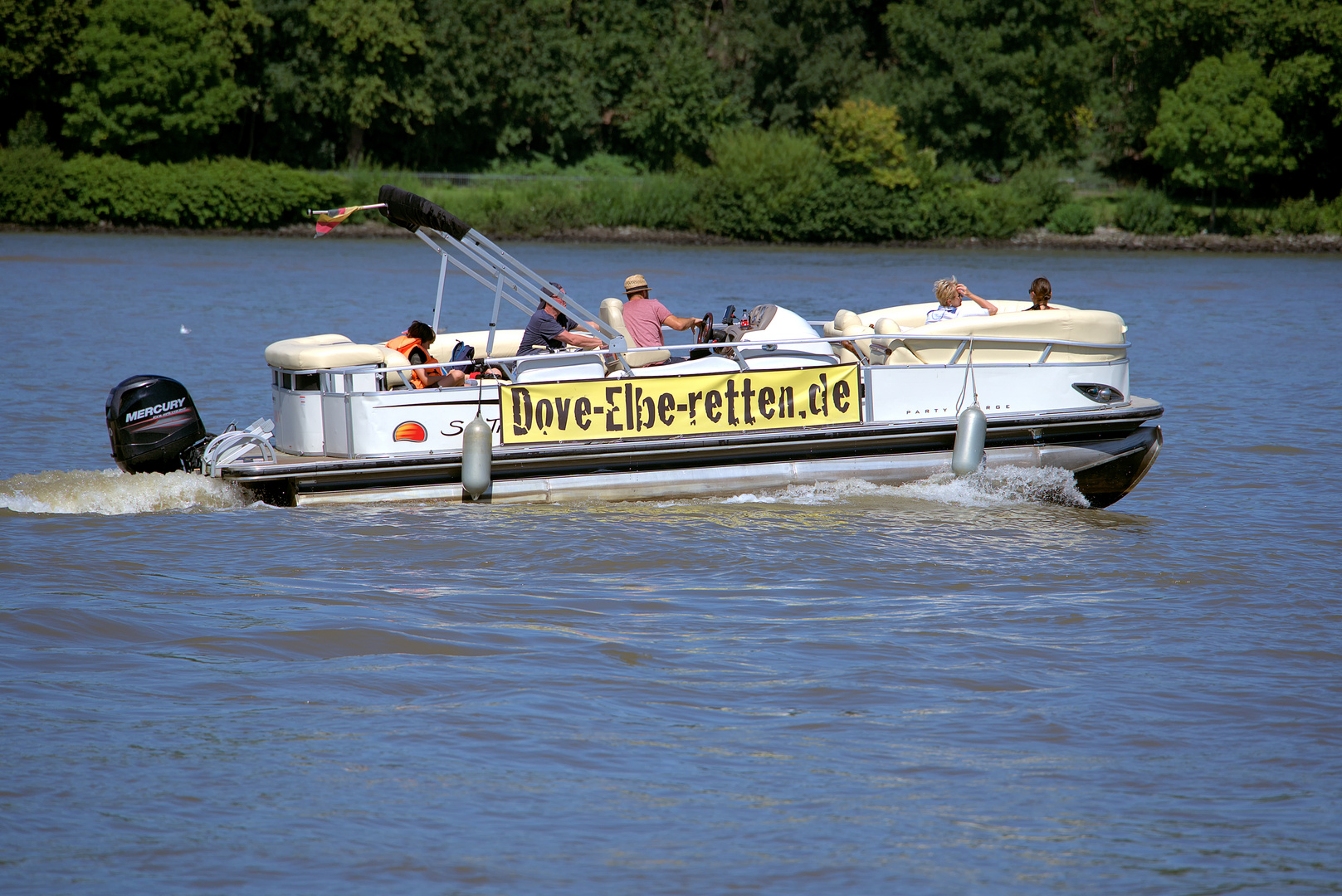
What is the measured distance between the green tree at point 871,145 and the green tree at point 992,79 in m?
A: 4.72

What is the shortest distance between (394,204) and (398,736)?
5075 mm

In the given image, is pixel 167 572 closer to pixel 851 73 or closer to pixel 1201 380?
pixel 1201 380

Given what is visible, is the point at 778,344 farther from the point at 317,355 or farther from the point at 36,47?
the point at 36,47

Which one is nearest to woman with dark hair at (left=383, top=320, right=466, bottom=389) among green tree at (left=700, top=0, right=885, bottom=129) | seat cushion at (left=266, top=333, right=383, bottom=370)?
seat cushion at (left=266, top=333, right=383, bottom=370)

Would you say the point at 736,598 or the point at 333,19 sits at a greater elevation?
the point at 333,19

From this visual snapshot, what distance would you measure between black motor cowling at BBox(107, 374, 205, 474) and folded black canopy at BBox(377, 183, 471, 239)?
2.13 m

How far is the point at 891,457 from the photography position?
1045 cm

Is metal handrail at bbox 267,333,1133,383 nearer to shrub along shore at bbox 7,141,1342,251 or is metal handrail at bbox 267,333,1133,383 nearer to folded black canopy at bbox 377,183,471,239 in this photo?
folded black canopy at bbox 377,183,471,239

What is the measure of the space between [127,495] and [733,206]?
47.4 meters

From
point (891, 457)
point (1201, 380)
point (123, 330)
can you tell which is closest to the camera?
point (891, 457)

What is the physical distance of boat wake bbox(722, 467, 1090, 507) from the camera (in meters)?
10.5

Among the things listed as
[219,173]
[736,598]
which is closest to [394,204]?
[736,598]

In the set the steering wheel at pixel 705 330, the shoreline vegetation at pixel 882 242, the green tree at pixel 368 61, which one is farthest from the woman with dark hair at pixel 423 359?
the green tree at pixel 368 61

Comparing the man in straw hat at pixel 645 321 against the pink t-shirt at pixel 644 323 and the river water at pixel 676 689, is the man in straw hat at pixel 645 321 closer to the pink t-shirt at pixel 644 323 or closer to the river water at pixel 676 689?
the pink t-shirt at pixel 644 323
